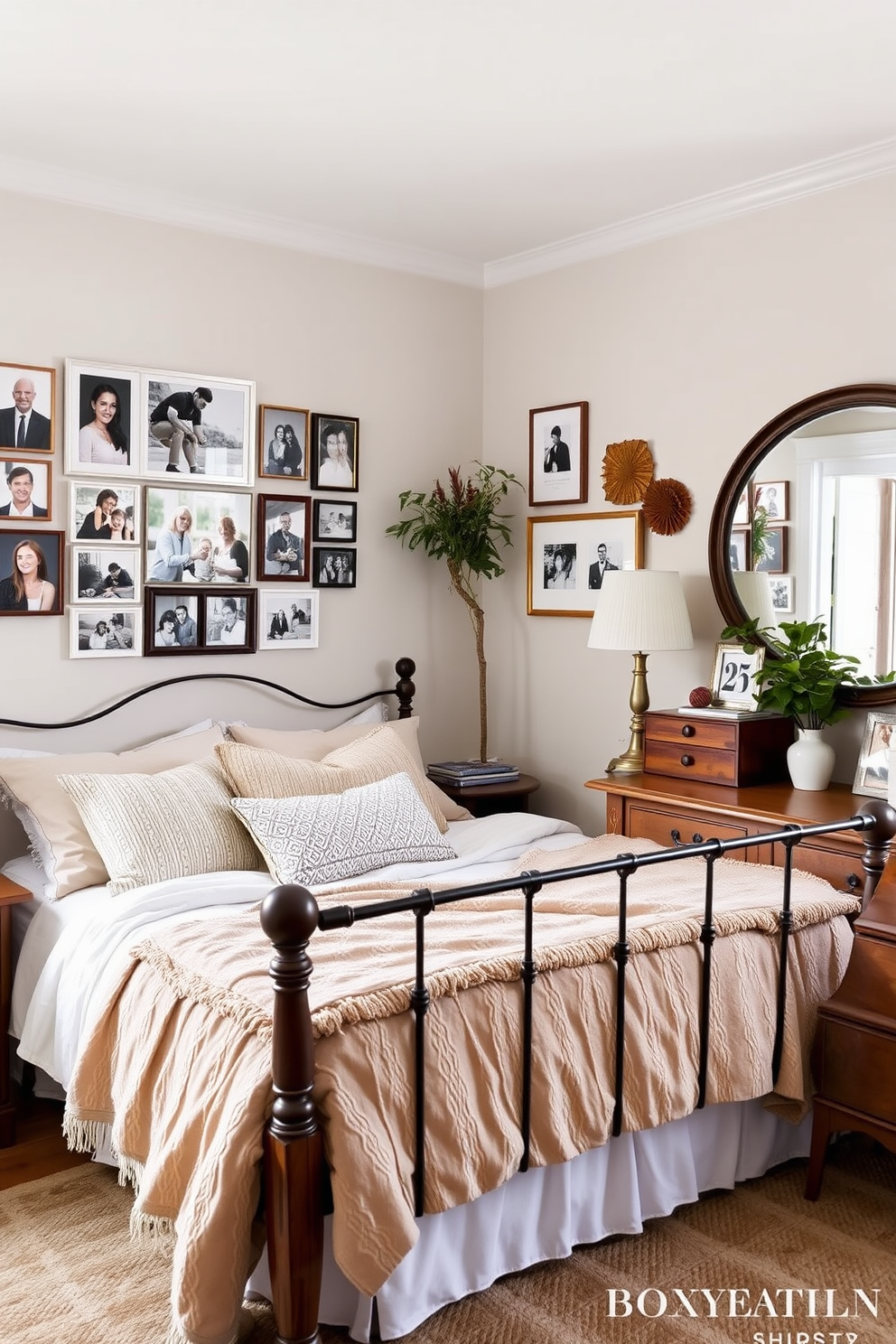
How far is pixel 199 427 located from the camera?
→ 393cm

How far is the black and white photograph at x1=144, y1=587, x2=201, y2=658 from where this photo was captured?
3.86 meters

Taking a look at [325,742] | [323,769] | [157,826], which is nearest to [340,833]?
[323,769]

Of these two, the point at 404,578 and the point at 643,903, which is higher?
the point at 404,578

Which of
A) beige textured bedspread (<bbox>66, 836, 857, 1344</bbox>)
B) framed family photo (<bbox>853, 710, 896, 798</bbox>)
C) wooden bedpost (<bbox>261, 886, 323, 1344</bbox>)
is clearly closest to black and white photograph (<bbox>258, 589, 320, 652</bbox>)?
beige textured bedspread (<bbox>66, 836, 857, 1344</bbox>)

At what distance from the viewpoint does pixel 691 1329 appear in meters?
2.19

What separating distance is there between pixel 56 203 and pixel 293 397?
973 mm

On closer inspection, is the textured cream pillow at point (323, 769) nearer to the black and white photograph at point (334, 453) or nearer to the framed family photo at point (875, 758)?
the black and white photograph at point (334, 453)

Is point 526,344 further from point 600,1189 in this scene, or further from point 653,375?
point 600,1189

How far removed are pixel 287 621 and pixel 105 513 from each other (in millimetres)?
752

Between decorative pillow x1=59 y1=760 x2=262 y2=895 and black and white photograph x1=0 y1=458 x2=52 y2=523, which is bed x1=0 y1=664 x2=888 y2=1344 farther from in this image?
black and white photograph x1=0 y1=458 x2=52 y2=523

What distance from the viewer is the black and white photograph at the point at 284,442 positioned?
408cm

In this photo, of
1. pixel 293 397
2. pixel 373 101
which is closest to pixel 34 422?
pixel 293 397

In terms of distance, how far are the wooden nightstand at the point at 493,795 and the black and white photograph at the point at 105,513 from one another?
1.35 m

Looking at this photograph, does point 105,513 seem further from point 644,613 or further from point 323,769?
point 644,613
